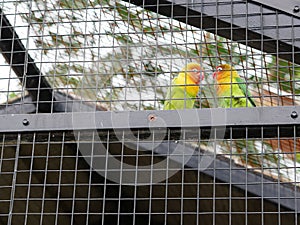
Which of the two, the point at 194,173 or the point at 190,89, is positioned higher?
the point at 190,89

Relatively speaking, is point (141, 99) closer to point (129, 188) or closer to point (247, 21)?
point (247, 21)

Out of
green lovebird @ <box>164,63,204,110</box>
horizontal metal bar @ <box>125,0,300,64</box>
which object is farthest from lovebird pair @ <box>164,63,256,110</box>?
horizontal metal bar @ <box>125,0,300,64</box>

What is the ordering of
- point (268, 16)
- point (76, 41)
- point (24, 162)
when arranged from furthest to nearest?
point (24, 162), point (76, 41), point (268, 16)

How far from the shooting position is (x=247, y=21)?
161 centimetres

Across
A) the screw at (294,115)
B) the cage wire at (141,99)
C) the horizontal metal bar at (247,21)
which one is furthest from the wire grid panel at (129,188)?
the screw at (294,115)

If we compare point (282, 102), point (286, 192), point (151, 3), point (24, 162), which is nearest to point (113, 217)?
point (24, 162)

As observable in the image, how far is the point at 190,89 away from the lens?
2.41m

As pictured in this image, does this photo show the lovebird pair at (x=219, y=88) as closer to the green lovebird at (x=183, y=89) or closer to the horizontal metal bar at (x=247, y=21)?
the green lovebird at (x=183, y=89)

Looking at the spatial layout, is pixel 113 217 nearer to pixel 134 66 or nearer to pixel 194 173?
pixel 194 173

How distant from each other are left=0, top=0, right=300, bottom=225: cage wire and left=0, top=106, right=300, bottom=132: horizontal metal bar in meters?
0.01

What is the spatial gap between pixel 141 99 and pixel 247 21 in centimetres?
40

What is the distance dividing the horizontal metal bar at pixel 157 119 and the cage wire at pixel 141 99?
0.05 feet

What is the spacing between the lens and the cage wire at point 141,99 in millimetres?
1526

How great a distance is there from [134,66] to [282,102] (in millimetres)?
769
